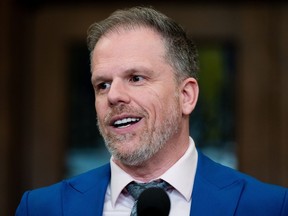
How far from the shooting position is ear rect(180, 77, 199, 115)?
176cm

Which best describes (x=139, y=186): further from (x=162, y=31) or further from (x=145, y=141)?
(x=162, y=31)

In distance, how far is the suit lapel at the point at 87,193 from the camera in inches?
66.7

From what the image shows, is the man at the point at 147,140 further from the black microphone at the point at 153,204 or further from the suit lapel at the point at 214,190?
the black microphone at the point at 153,204

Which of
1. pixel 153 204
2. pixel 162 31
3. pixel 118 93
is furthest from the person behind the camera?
pixel 162 31

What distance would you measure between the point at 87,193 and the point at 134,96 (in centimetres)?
25

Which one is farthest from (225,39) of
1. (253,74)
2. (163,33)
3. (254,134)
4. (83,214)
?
(83,214)

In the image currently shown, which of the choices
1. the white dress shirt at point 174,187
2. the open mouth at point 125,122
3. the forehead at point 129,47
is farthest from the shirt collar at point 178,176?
the forehead at point 129,47

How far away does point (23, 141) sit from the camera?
3189 mm

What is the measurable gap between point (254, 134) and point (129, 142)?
1472mm

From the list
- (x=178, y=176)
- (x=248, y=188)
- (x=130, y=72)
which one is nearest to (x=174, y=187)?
(x=178, y=176)

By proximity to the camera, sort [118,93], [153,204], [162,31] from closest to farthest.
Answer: [153,204], [118,93], [162,31]

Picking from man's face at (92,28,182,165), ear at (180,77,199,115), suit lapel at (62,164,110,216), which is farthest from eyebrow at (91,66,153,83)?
suit lapel at (62,164,110,216)

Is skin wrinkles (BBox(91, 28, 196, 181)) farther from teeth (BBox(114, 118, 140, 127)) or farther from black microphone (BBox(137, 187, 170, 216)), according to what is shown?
black microphone (BBox(137, 187, 170, 216))

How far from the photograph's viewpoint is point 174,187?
1670 millimetres
